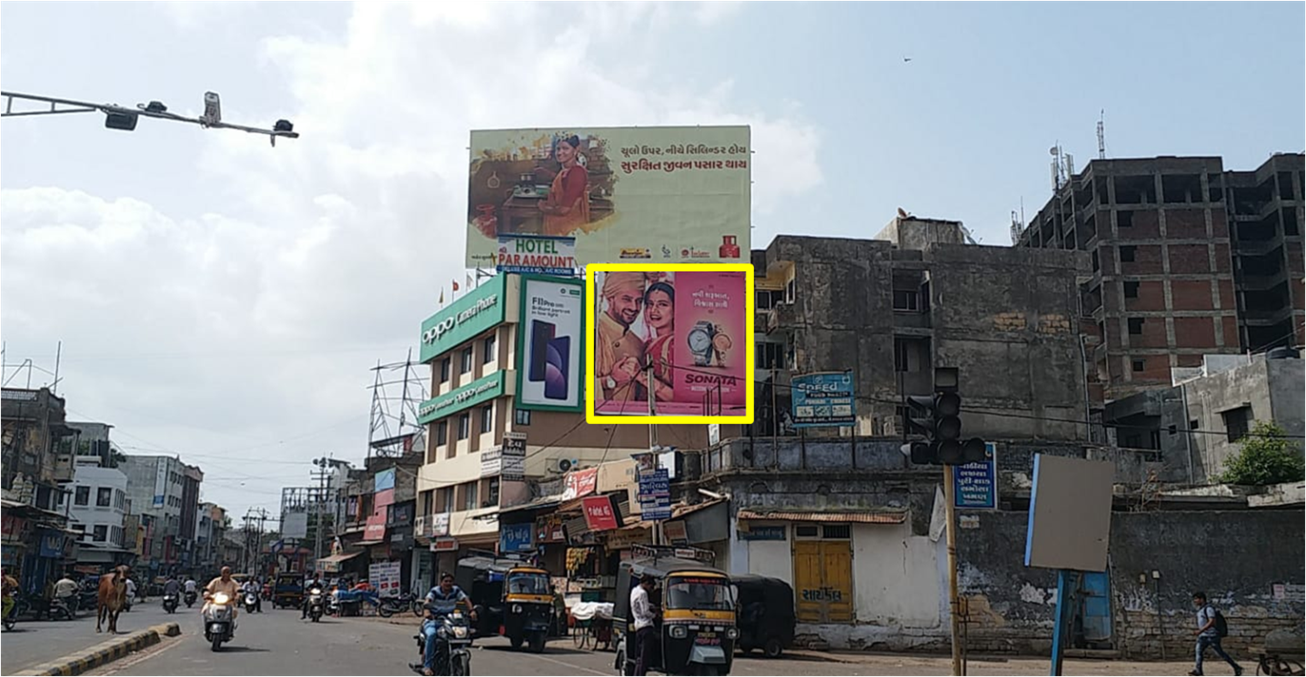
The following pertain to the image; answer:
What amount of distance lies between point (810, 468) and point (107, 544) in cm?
6432

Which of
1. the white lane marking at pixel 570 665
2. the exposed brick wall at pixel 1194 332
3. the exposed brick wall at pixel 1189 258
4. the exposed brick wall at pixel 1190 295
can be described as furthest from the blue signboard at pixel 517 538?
the exposed brick wall at pixel 1189 258

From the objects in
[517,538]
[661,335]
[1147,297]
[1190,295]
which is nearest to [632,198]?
[661,335]

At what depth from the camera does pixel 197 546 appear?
110500mm

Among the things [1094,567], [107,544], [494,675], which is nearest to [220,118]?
[494,675]

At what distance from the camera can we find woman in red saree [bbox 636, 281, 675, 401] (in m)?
42.9

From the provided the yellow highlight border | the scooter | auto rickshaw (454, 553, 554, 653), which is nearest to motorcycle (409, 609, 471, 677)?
auto rickshaw (454, 553, 554, 653)

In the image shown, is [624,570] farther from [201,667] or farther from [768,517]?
[768,517]

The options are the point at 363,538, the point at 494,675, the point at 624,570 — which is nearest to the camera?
the point at 494,675

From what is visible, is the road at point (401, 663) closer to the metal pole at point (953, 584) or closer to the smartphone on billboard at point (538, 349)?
the metal pole at point (953, 584)

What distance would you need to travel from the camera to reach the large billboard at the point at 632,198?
1756 inches

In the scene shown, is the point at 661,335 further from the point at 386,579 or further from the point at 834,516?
the point at 834,516

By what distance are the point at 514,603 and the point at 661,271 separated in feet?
76.4

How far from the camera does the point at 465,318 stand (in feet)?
150

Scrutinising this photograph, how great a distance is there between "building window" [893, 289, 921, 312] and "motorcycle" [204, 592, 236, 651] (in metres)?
29.8
